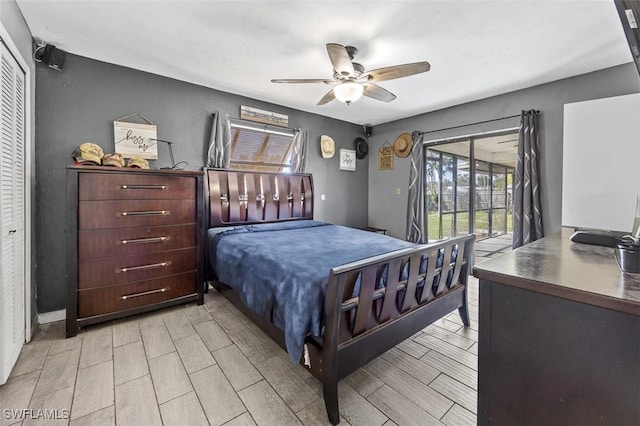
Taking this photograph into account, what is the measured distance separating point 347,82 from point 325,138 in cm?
224

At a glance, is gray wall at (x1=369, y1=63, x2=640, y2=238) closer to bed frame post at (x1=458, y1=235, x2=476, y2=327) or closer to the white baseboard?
bed frame post at (x1=458, y1=235, x2=476, y2=327)

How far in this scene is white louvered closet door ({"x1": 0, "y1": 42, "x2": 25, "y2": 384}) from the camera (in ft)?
5.51

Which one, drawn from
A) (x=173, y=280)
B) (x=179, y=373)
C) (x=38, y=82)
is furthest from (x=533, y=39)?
(x=38, y=82)

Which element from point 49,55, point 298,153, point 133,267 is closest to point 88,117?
point 49,55

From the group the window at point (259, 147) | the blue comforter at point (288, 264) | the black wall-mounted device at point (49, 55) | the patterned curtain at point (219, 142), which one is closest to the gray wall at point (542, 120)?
the window at point (259, 147)

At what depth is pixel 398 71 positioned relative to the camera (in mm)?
2244

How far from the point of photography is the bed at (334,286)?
1.48 meters

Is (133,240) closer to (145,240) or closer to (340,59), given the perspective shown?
(145,240)

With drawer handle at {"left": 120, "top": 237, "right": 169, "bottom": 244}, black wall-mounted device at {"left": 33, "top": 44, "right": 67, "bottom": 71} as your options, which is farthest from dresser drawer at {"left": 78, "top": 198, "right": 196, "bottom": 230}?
black wall-mounted device at {"left": 33, "top": 44, "right": 67, "bottom": 71}

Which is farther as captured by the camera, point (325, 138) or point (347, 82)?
point (325, 138)

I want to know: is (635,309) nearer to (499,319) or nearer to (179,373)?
(499,319)

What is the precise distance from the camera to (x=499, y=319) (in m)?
0.88

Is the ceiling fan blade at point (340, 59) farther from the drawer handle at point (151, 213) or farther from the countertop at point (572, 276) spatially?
the drawer handle at point (151, 213)

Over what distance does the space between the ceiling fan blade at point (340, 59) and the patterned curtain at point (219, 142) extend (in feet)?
6.11
